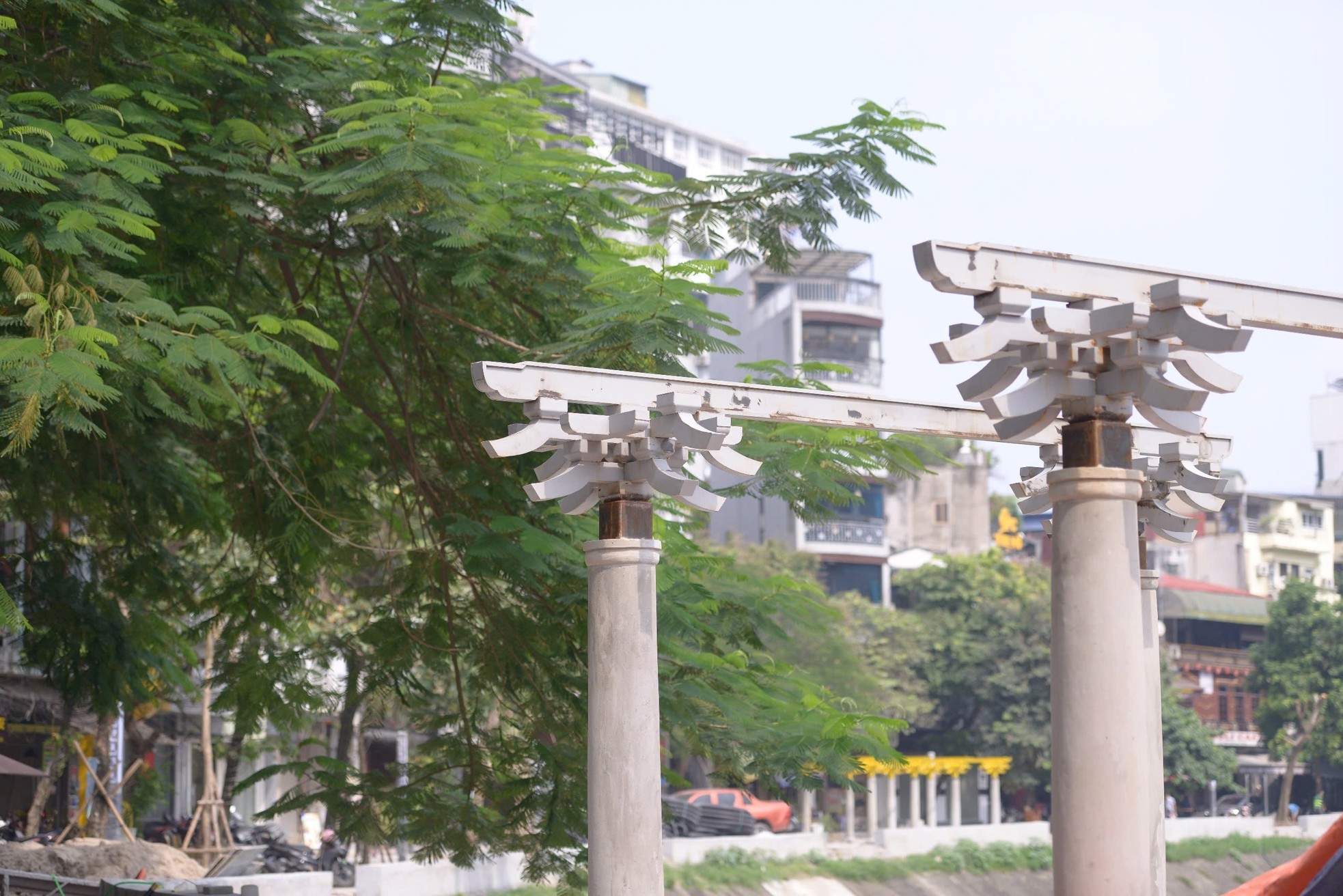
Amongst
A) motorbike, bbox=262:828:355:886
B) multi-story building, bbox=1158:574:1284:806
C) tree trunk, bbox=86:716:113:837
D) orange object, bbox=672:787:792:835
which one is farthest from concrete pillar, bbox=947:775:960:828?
tree trunk, bbox=86:716:113:837

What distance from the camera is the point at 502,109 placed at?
10.2 m

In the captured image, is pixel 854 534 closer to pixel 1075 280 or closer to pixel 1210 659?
pixel 1210 659

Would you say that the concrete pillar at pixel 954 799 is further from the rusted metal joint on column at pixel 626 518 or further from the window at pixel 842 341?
the rusted metal joint on column at pixel 626 518

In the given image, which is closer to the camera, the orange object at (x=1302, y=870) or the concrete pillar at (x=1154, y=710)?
the orange object at (x=1302, y=870)

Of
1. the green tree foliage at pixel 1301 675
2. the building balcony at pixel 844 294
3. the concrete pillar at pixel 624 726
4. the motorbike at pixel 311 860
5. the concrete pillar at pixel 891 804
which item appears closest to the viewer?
the concrete pillar at pixel 624 726

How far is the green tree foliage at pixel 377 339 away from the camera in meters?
8.68

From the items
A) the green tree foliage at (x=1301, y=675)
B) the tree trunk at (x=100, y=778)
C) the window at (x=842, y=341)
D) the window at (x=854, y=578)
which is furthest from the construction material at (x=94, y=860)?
the window at (x=842, y=341)

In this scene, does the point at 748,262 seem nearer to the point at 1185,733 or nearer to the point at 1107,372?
the point at 1107,372

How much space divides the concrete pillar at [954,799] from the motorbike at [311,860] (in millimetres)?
19659

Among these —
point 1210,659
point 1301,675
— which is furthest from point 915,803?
point 1210,659

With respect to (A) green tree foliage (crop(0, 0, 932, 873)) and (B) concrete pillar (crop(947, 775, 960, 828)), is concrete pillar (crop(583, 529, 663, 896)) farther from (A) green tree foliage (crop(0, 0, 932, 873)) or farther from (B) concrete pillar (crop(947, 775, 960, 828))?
(B) concrete pillar (crop(947, 775, 960, 828))

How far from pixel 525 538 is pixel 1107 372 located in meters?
4.43

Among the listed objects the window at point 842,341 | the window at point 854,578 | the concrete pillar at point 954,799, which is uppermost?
the window at point 842,341

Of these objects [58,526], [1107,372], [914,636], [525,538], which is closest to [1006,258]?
[1107,372]
